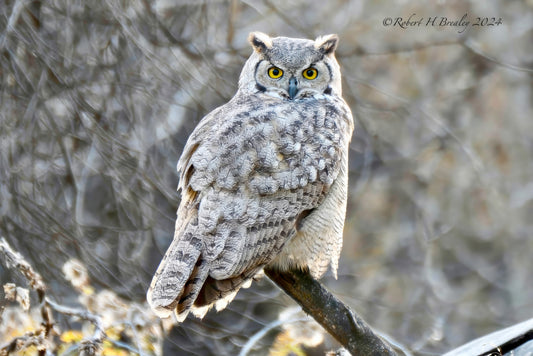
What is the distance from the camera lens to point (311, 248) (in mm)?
2754

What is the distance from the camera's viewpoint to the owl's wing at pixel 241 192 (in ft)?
8.05

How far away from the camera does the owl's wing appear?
8.05 ft

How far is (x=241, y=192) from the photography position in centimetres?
262

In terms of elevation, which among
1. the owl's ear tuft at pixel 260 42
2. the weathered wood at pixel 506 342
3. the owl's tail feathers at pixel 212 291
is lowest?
the owl's tail feathers at pixel 212 291

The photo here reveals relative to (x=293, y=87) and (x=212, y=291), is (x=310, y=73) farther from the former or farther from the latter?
(x=212, y=291)

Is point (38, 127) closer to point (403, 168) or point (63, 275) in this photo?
point (63, 275)

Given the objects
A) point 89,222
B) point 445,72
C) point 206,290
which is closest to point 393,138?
point 445,72

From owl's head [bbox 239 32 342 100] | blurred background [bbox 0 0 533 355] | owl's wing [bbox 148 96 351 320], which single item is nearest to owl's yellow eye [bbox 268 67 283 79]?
owl's head [bbox 239 32 342 100]

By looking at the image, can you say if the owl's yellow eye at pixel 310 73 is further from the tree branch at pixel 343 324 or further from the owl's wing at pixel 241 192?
the tree branch at pixel 343 324

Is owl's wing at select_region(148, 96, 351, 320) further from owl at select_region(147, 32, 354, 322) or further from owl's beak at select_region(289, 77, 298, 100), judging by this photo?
owl's beak at select_region(289, 77, 298, 100)

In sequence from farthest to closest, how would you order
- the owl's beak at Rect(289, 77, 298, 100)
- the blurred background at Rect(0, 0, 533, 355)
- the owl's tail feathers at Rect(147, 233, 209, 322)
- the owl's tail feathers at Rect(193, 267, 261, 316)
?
the blurred background at Rect(0, 0, 533, 355), the owl's beak at Rect(289, 77, 298, 100), the owl's tail feathers at Rect(193, 267, 261, 316), the owl's tail feathers at Rect(147, 233, 209, 322)

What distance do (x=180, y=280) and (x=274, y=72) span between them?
39.7 inches

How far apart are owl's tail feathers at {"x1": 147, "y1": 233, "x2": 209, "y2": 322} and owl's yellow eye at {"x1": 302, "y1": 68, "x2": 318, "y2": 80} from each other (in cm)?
88

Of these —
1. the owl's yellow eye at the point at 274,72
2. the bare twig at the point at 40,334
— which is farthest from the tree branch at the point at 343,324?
the owl's yellow eye at the point at 274,72
